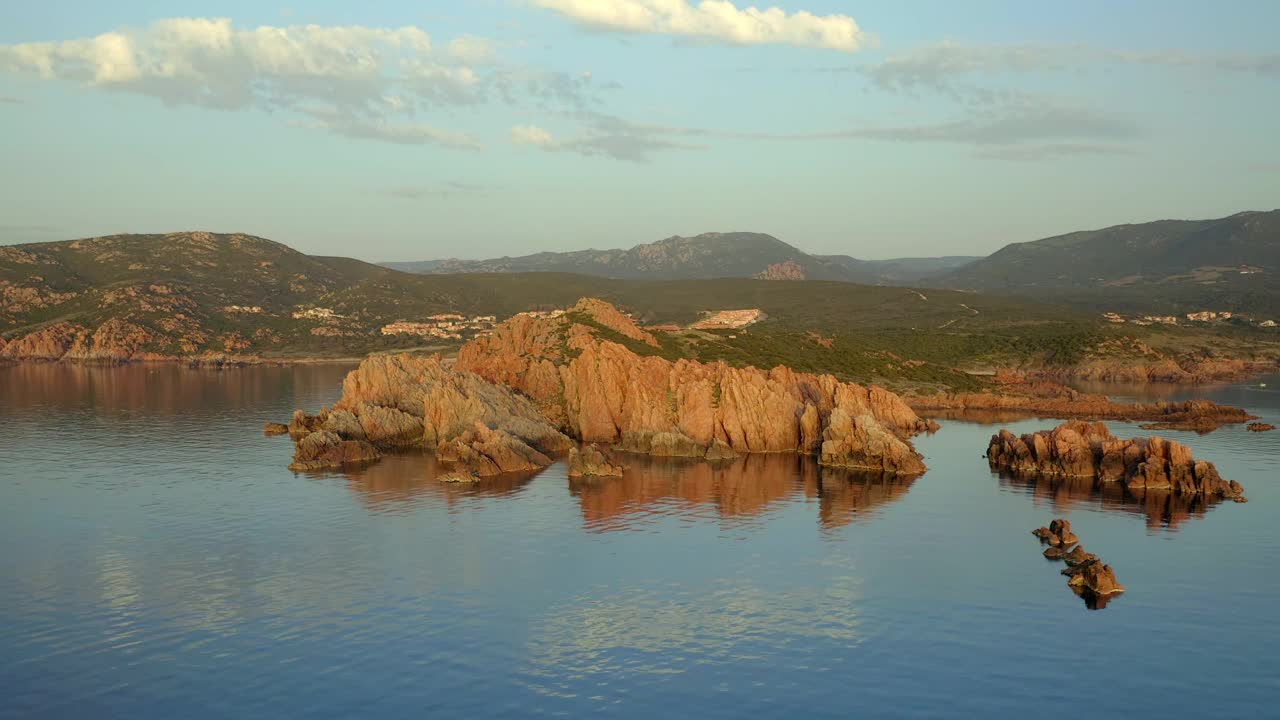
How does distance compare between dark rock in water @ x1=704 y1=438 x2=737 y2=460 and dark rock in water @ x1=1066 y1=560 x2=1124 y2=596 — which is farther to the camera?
dark rock in water @ x1=704 y1=438 x2=737 y2=460

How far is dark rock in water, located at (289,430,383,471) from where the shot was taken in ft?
269

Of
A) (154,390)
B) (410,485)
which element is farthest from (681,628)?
(154,390)

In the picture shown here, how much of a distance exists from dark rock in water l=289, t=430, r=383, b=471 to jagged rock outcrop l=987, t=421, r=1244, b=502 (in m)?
50.2

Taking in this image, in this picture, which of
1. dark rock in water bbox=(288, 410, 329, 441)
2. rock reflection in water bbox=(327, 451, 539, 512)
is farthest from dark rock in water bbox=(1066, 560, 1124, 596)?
dark rock in water bbox=(288, 410, 329, 441)

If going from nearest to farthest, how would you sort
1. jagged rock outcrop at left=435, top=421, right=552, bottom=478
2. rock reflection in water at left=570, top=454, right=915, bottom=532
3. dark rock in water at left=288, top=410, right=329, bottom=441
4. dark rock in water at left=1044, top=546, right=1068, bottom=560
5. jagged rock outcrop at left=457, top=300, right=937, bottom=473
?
dark rock in water at left=1044, top=546, right=1068, bottom=560, rock reflection in water at left=570, top=454, right=915, bottom=532, jagged rock outcrop at left=435, top=421, right=552, bottom=478, jagged rock outcrop at left=457, top=300, right=937, bottom=473, dark rock in water at left=288, top=410, right=329, bottom=441

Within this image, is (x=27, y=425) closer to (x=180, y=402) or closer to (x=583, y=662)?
(x=180, y=402)

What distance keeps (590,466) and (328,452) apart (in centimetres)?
2198

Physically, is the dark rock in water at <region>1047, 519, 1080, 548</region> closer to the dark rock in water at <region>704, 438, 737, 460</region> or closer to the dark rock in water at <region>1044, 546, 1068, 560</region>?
the dark rock in water at <region>1044, 546, 1068, 560</region>

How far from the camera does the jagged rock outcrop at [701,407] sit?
3302 inches

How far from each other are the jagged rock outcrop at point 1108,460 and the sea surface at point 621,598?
319 centimetres

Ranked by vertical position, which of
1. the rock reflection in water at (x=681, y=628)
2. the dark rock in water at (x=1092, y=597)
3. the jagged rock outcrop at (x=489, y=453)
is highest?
the jagged rock outcrop at (x=489, y=453)

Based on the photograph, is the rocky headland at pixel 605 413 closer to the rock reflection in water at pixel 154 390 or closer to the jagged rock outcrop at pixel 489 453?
the jagged rock outcrop at pixel 489 453

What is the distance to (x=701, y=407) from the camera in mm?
90125

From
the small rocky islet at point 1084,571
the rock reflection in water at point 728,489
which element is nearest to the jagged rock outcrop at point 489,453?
the rock reflection in water at point 728,489
